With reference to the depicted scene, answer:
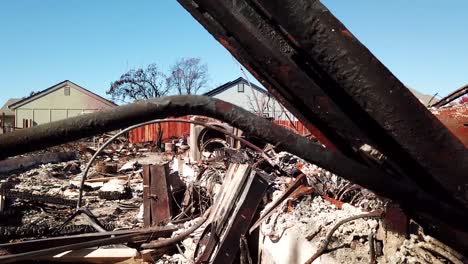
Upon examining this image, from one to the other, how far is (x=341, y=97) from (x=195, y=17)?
24.4 inches

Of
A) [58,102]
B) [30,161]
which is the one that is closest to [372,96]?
[30,161]

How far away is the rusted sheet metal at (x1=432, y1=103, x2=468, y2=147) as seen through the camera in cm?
194

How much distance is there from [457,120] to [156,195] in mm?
5621

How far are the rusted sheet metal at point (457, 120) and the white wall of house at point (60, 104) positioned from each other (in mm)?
57678

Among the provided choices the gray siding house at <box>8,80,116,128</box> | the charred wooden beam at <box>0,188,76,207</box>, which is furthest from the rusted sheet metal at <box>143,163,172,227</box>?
the gray siding house at <box>8,80,116,128</box>

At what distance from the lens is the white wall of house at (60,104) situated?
5706cm

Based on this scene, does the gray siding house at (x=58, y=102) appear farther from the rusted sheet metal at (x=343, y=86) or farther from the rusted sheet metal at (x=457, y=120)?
the rusted sheet metal at (x=343, y=86)

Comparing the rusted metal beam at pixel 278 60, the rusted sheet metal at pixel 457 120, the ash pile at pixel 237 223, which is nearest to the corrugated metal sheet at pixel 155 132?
the ash pile at pixel 237 223

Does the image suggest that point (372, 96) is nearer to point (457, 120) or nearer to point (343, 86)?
point (343, 86)

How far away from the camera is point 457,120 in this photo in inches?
77.7

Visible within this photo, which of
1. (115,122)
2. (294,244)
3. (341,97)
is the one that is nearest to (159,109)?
(115,122)

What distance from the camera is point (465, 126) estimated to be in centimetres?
194

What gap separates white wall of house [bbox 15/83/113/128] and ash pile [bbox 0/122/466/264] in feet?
166

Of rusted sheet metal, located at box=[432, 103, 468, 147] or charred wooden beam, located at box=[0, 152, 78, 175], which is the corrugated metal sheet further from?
rusted sheet metal, located at box=[432, 103, 468, 147]
